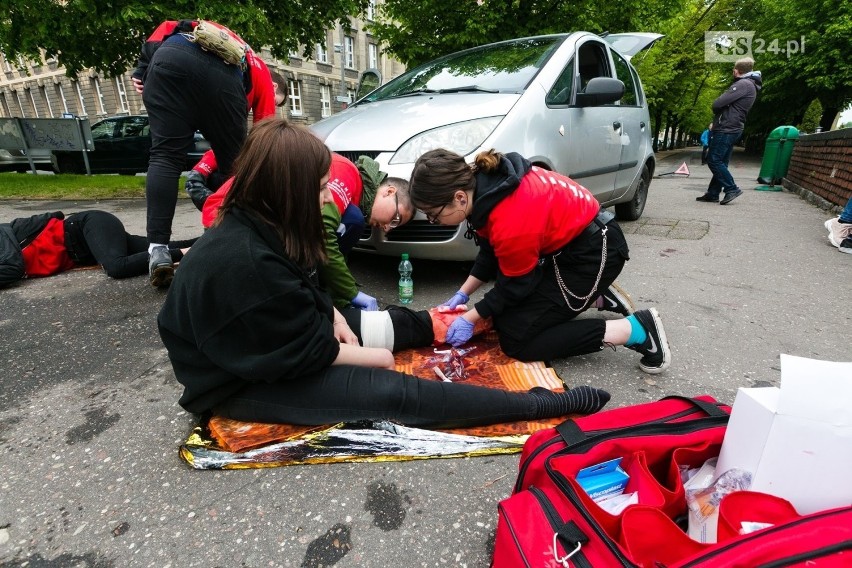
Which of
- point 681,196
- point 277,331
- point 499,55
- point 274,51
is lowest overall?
point 681,196

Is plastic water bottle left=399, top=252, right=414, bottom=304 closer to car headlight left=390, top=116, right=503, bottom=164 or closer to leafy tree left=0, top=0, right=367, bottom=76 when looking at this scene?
car headlight left=390, top=116, right=503, bottom=164

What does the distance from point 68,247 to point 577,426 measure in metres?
3.95

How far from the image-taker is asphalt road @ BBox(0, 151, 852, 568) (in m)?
1.28

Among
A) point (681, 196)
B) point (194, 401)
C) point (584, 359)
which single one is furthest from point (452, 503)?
point (681, 196)

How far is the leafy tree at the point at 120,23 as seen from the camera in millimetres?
6875

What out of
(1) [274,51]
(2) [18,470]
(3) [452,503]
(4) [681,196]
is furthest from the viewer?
(1) [274,51]

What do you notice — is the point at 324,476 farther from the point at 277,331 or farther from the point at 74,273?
the point at 74,273

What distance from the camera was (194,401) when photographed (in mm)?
1676

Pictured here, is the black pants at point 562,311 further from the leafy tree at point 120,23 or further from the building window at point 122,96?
the building window at point 122,96

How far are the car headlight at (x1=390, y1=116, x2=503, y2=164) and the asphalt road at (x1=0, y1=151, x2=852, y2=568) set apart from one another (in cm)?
89

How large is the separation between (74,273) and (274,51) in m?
7.27

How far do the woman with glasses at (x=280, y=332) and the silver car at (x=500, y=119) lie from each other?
4.07ft

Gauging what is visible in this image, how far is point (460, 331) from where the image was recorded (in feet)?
7.54

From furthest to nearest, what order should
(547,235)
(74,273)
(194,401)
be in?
(74,273)
(547,235)
(194,401)
